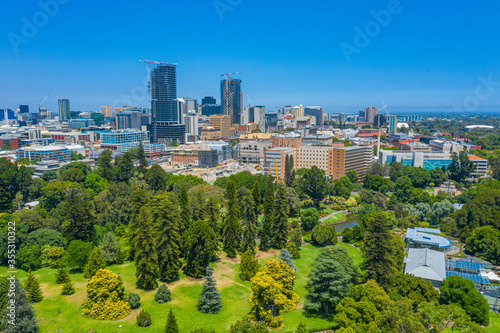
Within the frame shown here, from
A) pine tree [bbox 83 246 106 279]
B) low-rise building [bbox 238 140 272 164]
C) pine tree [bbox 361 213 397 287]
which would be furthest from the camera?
low-rise building [bbox 238 140 272 164]

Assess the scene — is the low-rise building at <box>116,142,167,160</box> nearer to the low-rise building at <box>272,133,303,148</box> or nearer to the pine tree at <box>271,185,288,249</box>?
the low-rise building at <box>272,133,303,148</box>

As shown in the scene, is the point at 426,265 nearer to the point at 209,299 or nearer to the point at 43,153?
the point at 209,299

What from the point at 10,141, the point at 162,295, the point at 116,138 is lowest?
the point at 162,295

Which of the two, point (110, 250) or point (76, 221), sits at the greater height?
point (76, 221)

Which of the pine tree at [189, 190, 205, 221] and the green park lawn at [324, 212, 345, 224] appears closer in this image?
the pine tree at [189, 190, 205, 221]

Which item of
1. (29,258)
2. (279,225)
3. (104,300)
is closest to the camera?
(104,300)

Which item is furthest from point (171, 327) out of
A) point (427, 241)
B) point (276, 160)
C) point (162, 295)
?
point (276, 160)

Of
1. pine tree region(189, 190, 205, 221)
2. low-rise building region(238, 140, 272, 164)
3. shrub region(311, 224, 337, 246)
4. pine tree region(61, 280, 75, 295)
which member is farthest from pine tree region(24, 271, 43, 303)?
low-rise building region(238, 140, 272, 164)

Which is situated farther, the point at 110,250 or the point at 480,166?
the point at 480,166
